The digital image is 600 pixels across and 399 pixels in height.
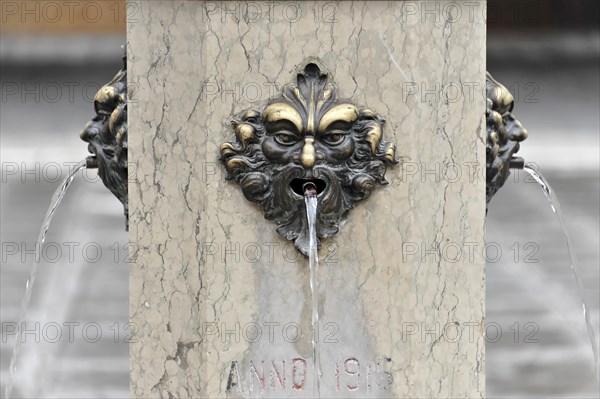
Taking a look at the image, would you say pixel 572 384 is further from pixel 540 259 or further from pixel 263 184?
pixel 263 184

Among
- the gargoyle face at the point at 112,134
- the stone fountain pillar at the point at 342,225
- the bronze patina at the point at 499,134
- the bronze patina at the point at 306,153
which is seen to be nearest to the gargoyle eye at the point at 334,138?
the bronze patina at the point at 306,153

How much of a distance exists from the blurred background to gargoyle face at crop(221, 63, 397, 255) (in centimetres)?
414

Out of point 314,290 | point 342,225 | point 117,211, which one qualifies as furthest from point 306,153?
point 117,211

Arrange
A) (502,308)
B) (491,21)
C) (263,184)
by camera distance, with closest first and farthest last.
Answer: (263,184)
(502,308)
(491,21)

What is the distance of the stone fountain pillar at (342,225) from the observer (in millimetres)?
3742

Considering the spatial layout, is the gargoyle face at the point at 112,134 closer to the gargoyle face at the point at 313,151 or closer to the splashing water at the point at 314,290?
the gargoyle face at the point at 313,151

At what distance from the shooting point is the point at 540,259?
29.6ft

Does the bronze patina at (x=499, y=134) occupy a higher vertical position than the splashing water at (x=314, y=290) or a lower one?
higher

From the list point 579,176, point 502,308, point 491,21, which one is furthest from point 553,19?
point 502,308

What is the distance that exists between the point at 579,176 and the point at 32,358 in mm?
4220

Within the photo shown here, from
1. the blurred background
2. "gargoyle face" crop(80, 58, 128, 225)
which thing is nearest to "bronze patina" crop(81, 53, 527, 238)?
"gargoyle face" crop(80, 58, 128, 225)

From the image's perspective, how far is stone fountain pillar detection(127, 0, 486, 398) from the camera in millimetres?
3742

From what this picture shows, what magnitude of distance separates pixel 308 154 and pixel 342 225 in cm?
23

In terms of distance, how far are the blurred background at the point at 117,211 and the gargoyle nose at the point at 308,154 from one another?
4239mm
